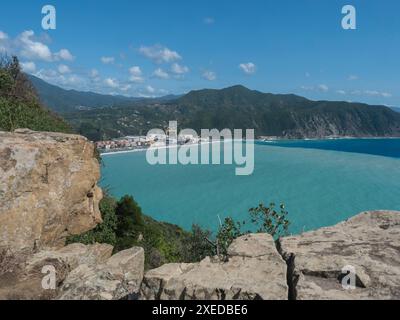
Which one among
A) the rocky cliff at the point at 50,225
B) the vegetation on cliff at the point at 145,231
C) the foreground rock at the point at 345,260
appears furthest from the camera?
the vegetation on cliff at the point at 145,231

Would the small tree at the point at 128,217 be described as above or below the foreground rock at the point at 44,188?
below

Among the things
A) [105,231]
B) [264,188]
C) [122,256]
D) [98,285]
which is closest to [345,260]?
[98,285]

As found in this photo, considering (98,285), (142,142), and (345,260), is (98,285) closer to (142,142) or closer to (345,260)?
(345,260)

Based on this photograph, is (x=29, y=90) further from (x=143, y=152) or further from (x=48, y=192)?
(x=143, y=152)

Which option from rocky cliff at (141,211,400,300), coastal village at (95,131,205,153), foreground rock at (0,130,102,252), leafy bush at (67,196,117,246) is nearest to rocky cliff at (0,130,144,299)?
foreground rock at (0,130,102,252)

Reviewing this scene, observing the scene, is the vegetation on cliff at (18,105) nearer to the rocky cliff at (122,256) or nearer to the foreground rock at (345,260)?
the rocky cliff at (122,256)

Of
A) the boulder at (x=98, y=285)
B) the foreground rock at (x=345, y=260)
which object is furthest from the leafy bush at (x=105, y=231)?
the foreground rock at (x=345, y=260)
